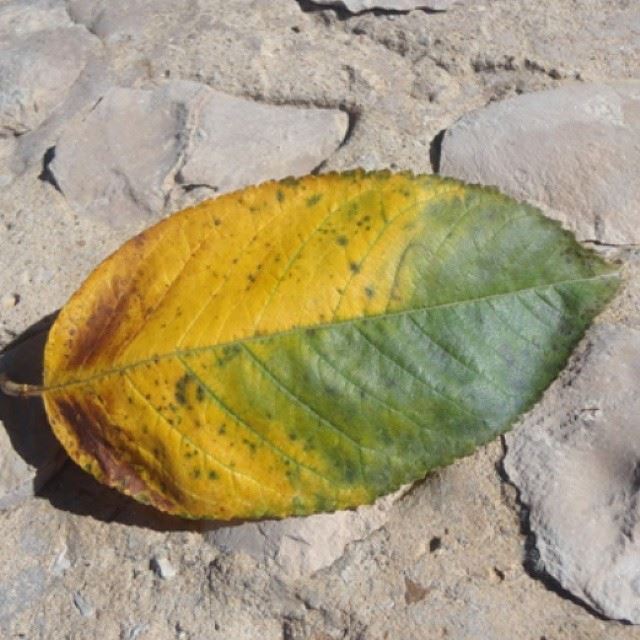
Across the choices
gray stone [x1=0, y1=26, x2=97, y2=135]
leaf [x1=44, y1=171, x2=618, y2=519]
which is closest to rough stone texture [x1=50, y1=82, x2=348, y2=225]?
gray stone [x1=0, y1=26, x2=97, y2=135]

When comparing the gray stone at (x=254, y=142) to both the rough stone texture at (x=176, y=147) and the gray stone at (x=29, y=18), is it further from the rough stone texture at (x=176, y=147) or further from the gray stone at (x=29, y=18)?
the gray stone at (x=29, y=18)

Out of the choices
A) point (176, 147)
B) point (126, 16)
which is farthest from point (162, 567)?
point (126, 16)

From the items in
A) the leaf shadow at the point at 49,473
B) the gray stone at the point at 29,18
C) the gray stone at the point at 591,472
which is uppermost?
the gray stone at the point at 29,18

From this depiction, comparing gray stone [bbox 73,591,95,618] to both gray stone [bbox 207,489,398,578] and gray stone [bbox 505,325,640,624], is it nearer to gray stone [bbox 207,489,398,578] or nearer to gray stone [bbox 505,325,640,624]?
gray stone [bbox 207,489,398,578]

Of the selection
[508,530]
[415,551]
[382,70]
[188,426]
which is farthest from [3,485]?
[382,70]

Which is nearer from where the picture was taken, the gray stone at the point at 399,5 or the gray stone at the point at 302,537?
the gray stone at the point at 302,537

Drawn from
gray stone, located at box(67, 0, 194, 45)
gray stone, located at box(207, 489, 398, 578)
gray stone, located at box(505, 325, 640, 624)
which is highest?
gray stone, located at box(67, 0, 194, 45)

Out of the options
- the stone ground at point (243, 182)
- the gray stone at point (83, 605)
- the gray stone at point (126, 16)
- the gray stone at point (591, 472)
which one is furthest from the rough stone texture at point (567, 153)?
the gray stone at point (83, 605)
